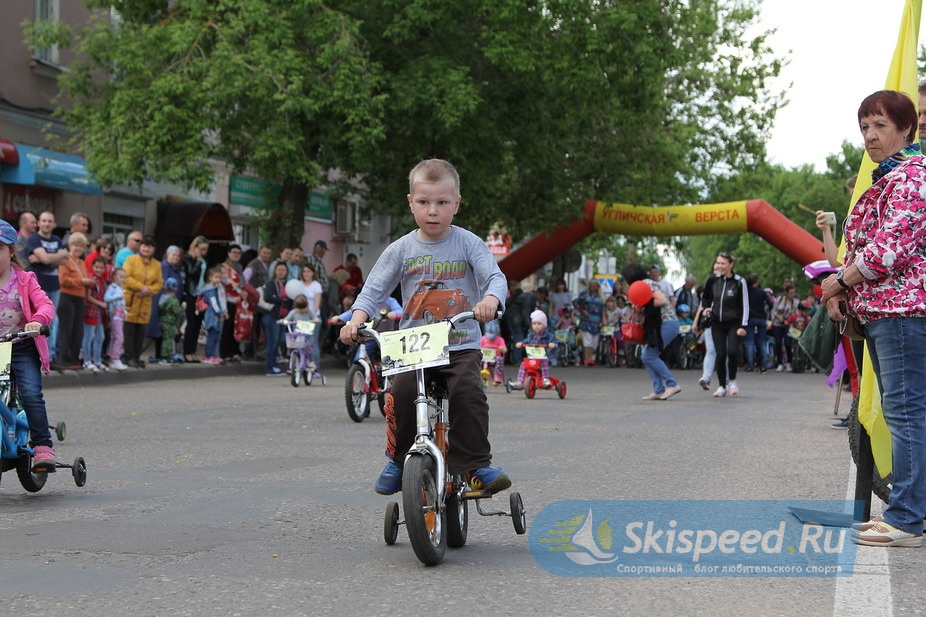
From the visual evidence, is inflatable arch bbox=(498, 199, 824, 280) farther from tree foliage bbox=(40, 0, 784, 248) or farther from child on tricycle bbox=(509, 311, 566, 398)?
child on tricycle bbox=(509, 311, 566, 398)

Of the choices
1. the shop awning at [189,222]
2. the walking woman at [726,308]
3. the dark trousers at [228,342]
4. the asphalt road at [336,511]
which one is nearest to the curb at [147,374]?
the dark trousers at [228,342]

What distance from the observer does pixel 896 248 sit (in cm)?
611

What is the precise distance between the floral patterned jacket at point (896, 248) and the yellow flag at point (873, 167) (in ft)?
1.73

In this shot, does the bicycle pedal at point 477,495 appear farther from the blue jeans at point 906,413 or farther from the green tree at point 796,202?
the green tree at point 796,202

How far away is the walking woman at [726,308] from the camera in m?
18.4

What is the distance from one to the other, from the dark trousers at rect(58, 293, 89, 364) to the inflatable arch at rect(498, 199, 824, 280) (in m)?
15.8

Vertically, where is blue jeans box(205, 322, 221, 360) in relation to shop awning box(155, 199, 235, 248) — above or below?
below

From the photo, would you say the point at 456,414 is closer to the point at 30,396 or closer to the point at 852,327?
the point at 852,327

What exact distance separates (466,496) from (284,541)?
3.08ft

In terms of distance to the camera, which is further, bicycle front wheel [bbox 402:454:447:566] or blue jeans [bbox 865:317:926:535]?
blue jeans [bbox 865:317:926:535]

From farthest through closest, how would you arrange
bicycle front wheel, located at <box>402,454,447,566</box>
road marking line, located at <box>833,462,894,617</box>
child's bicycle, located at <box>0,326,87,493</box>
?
child's bicycle, located at <box>0,326,87,493</box>, bicycle front wheel, located at <box>402,454,447,566</box>, road marking line, located at <box>833,462,894,617</box>

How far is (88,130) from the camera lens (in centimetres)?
2406

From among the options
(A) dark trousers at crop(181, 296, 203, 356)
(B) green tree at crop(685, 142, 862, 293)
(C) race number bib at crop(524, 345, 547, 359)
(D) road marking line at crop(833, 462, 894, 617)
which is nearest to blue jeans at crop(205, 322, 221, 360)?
(A) dark trousers at crop(181, 296, 203, 356)

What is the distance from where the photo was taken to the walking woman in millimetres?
18422
